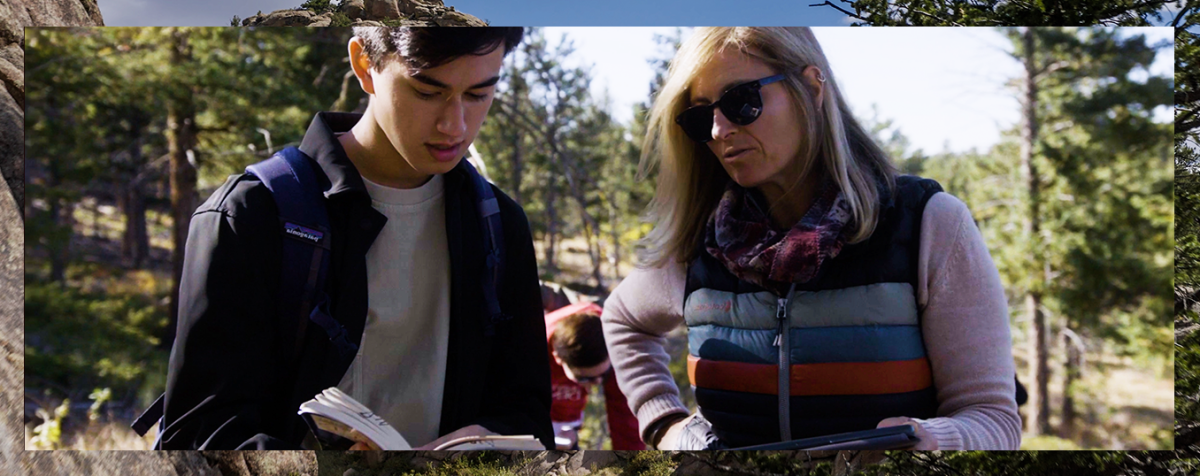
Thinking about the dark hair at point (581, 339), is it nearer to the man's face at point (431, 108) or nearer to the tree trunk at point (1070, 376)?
the man's face at point (431, 108)

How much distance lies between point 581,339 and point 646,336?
266mm

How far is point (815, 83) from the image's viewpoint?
10.8 ft

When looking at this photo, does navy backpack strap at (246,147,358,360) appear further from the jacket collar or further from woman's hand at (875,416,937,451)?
woman's hand at (875,416,937,451)

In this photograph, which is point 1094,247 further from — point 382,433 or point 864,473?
point 382,433

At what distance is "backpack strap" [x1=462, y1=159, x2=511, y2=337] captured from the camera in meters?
3.43

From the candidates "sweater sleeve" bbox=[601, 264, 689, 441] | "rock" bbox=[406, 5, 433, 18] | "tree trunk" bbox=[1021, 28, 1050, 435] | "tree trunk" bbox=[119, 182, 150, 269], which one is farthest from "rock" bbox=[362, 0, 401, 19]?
"tree trunk" bbox=[1021, 28, 1050, 435]

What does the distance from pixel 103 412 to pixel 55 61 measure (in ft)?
4.56

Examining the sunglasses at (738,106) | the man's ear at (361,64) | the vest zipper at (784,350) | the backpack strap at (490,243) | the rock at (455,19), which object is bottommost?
the vest zipper at (784,350)

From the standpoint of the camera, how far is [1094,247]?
349cm

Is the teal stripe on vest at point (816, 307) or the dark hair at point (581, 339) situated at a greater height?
the teal stripe on vest at point (816, 307)

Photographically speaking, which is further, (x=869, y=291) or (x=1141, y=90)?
(x=1141, y=90)

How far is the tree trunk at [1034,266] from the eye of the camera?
3393 millimetres

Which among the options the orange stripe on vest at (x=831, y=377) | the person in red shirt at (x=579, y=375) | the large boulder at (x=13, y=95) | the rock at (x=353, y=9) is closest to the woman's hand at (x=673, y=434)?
the person in red shirt at (x=579, y=375)

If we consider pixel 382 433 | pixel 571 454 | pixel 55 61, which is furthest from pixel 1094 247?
pixel 55 61
